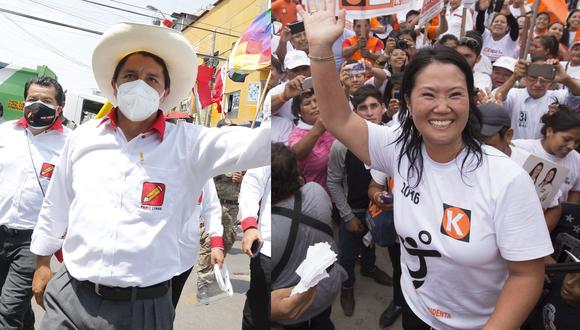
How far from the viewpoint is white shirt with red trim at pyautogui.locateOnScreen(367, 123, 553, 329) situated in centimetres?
87

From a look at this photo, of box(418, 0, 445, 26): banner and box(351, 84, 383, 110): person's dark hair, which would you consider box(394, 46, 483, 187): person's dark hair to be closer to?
box(351, 84, 383, 110): person's dark hair

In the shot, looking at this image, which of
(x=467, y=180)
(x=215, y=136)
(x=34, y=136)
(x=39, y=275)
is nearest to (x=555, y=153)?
(x=467, y=180)

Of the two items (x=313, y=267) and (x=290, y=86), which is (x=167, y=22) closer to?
(x=290, y=86)

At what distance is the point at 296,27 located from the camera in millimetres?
1024

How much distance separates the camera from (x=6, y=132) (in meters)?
2.63

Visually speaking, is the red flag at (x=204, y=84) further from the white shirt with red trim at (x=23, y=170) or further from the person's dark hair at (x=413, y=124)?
the white shirt with red trim at (x=23, y=170)

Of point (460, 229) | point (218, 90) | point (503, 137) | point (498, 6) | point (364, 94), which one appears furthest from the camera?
point (498, 6)

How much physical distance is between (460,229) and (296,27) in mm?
550

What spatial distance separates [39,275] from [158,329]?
58 centimetres

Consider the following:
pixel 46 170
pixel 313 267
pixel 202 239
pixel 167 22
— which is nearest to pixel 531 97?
pixel 313 267

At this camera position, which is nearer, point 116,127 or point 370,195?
point 370,195

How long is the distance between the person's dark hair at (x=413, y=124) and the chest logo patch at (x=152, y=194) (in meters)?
0.77

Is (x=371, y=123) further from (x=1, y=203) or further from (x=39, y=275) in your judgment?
(x=1, y=203)

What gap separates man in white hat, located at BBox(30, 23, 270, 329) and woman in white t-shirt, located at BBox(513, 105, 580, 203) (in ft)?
2.26
